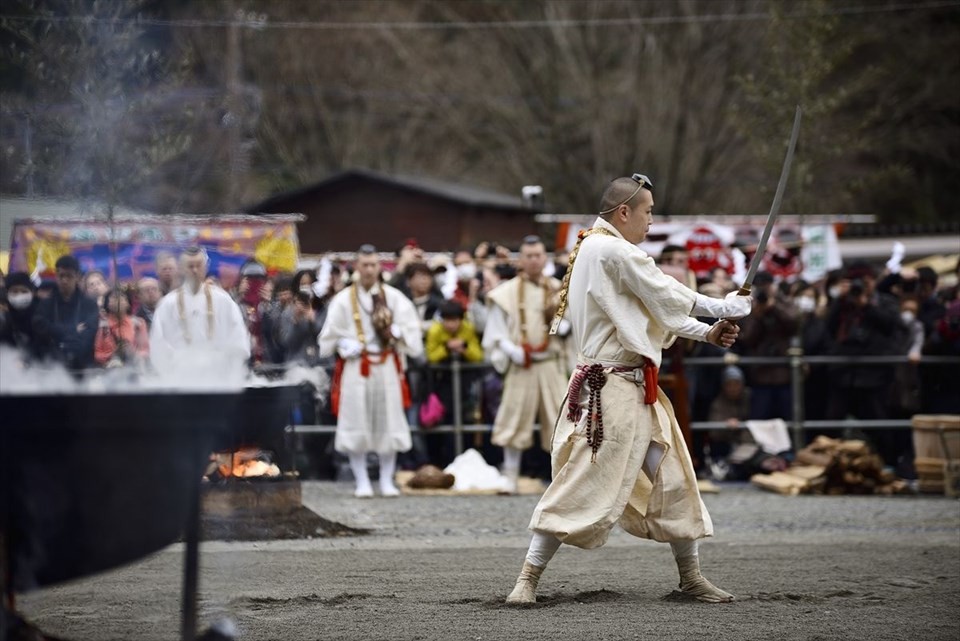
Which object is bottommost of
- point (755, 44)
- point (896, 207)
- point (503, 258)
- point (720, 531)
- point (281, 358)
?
point (720, 531)

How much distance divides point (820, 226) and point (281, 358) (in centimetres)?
783

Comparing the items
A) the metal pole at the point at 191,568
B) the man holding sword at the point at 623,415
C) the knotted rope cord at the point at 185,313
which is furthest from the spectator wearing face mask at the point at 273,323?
the metal pole at the point at 191,568

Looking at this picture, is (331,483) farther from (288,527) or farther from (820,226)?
(820,226)

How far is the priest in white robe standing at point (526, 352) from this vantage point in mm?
12102

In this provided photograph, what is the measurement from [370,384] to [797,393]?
147 inches

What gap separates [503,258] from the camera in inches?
567

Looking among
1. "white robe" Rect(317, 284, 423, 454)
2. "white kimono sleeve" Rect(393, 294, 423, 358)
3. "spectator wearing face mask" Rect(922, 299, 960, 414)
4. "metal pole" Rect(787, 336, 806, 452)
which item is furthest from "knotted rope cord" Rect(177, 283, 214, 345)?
"spectator wearing face mask" Rect(922, 299, 960, 414)

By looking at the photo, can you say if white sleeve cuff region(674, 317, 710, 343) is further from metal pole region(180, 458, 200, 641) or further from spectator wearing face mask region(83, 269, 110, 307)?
spectator wearing face mask region(83, 269, 110, 307)

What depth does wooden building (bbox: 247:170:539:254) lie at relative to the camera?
2555 centimetres

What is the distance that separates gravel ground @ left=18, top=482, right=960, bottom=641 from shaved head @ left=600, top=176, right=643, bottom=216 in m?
1.87

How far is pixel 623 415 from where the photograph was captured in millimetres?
6539

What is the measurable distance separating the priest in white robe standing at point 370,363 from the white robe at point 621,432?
5.41m

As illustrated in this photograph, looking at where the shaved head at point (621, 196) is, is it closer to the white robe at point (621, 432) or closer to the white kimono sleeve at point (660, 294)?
the white robe at point (621, 432)

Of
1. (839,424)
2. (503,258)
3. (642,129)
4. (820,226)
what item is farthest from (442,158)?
(839,424)
